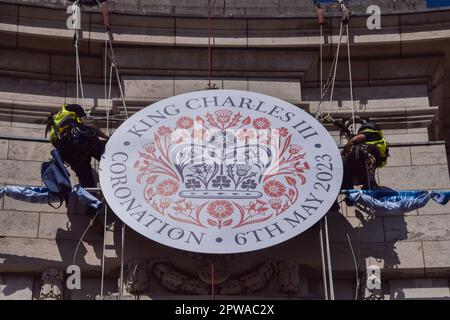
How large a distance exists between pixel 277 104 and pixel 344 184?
176 centimetres

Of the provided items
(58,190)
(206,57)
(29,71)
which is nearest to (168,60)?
(206,57)

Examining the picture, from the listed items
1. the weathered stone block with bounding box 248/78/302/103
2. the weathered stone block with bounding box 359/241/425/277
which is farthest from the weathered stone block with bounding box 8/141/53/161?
the weathered stone block with bounding box 359/241/425/277

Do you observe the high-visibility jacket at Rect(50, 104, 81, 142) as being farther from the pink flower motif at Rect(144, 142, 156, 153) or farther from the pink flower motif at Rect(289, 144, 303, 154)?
the pink flower motif at Rect(289, 144, 303, 154)

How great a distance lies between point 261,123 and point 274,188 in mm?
1397

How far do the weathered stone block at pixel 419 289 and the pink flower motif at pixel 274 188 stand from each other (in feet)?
7.72

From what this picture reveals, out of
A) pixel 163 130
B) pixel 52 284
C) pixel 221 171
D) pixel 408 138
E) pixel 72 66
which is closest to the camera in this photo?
pixel 52 284

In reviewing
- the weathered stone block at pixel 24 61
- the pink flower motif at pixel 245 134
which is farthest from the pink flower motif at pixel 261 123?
the weathered stone block at pixel 24 61

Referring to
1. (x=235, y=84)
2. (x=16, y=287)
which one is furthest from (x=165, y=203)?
(x=235, y=84)

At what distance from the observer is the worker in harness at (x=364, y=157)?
64.8 ft

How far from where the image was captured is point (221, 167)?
19328 millimetres

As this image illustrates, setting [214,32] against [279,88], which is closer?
[279,88]

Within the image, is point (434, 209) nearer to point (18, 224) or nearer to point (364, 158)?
point (364, 158)

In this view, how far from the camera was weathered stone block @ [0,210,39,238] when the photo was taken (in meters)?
19.4

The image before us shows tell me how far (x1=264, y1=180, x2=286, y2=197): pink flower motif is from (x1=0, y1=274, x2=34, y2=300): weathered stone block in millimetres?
3991
